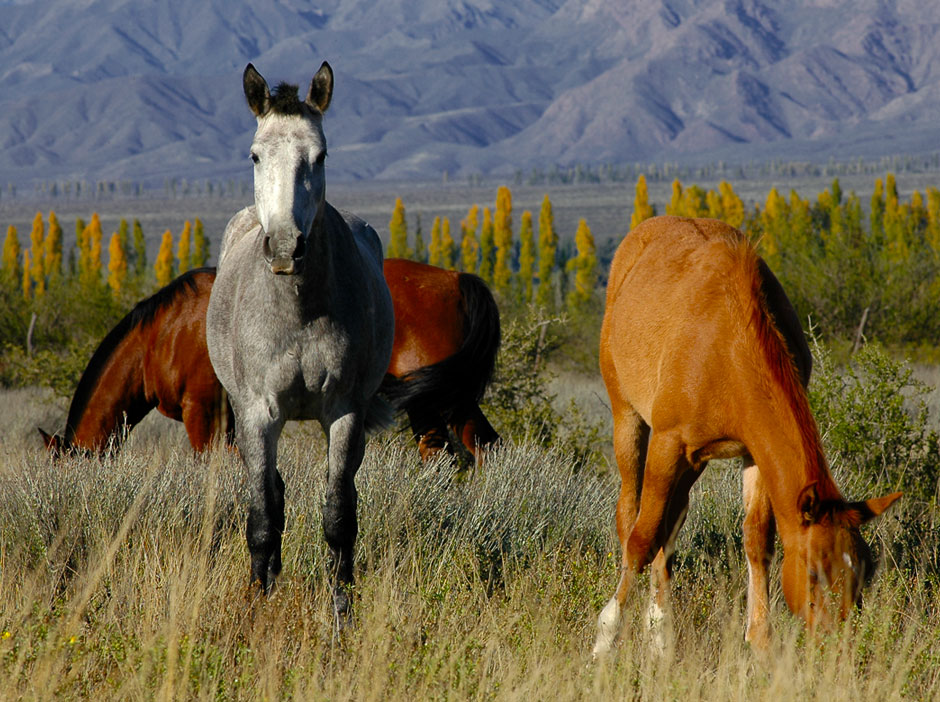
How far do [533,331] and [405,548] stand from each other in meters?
4.44

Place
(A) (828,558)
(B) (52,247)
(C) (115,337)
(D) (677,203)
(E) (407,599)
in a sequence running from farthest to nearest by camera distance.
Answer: (B) (52,247) < (D) (677,203) < (C) (115,337) < (E) (407,599) < (A) (828,558)

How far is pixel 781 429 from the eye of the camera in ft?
12.6

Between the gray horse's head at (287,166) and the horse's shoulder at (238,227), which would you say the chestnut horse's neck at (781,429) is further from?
the horse's shoulder at (238,227)

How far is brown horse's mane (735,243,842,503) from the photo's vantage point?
367 cm

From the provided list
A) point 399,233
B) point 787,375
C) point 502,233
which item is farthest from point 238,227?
point 399,233

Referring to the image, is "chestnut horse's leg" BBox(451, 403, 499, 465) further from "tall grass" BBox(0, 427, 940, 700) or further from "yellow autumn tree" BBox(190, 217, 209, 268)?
"yellow autumn tree" BBox(190, 217, 209, 268)

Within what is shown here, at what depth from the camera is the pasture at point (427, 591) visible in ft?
11.8

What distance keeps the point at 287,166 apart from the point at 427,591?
5.72ft

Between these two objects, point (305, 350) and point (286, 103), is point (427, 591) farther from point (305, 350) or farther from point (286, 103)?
point (286, 103)

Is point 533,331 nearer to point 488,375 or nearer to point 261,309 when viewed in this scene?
point 488,375

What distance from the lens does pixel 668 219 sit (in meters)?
5.74

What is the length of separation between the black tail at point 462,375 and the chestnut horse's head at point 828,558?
12.5 feet

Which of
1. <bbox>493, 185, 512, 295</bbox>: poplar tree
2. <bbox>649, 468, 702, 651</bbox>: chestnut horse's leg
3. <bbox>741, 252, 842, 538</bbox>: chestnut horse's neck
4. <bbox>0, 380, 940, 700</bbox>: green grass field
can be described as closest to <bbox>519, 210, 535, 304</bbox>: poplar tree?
<bbox>493, 185, 512, 295</bbox>: poplar tree

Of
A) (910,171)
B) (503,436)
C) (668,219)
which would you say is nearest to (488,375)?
(503,436)
